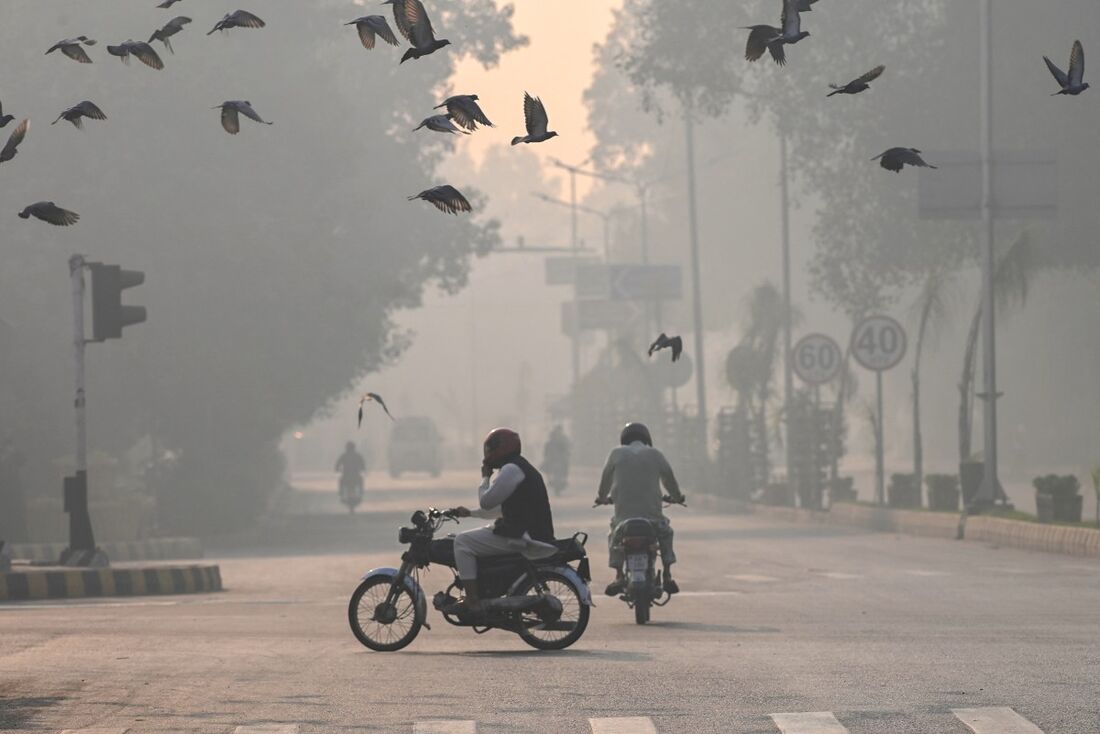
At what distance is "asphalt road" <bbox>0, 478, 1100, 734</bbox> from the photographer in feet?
35.1

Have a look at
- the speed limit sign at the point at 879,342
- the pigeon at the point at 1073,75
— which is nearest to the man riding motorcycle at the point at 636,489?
the pigeon at the point at 1073,75

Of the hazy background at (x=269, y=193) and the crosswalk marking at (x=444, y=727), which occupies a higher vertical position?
the hazy background at (x=269, y=193)

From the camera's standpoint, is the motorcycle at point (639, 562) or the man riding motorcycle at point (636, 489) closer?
the motorcycle at point (639, 562)

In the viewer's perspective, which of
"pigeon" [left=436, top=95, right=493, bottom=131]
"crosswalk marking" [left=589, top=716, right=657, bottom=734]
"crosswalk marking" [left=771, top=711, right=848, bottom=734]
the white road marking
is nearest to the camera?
"crosswalk marking" [left=771, top=711, right=848, bottom=734]

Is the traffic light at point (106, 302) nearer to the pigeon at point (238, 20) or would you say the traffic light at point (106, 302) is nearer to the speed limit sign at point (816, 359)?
the pigeon at point (238, 20)

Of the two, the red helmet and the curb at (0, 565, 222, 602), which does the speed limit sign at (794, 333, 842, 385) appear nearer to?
the curb at (0, 565, 222, 602)

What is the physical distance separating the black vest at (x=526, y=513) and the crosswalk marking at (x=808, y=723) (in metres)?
4.28

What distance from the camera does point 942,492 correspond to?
34969mm

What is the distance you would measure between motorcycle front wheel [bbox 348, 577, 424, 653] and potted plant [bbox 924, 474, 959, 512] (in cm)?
2067

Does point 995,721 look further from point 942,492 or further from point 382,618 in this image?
point 942,492

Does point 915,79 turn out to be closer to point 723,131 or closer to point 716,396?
point 723,131

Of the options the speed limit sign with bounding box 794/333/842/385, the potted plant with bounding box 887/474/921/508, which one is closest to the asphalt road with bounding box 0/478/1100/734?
the potted plant with bounding box 887/474/921/508

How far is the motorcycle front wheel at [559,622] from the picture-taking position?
14.7 meters

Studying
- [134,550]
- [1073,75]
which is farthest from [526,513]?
[134,550]
